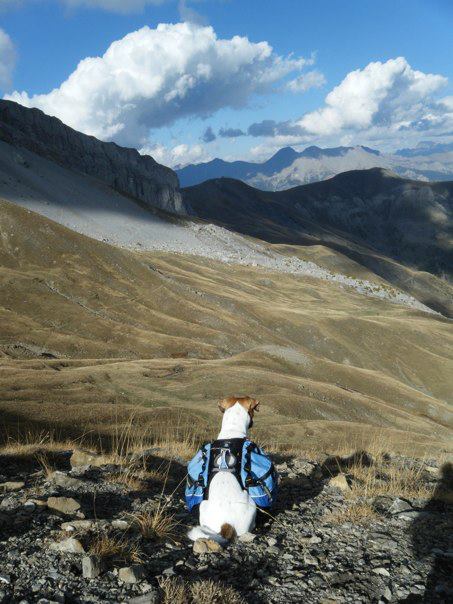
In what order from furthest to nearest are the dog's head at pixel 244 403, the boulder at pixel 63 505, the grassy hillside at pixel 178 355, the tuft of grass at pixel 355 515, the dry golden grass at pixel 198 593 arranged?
the grassy hillside at pixel 178 355
the dog's head at pixel 244 403
the tuft of grass at pixel 355 515
the boulder at pixel 63 505
the dry golden grass at pixel 198 593

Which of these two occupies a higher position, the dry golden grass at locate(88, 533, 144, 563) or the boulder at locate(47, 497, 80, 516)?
the dry golden grass at locate(88, 533, 144, 563)

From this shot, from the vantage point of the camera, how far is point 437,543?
7.44 metres

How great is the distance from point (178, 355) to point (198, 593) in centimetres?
4479

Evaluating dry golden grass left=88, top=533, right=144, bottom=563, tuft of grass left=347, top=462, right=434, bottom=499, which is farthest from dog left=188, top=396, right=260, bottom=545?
tuft of grass left=347, top=462, right=434, bottom=499

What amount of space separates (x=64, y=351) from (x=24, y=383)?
70.4 ft

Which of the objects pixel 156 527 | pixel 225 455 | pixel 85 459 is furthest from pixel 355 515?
pixel 85 459

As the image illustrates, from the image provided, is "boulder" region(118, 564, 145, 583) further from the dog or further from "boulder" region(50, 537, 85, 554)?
the dog

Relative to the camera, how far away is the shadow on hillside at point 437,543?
5959 millimetres

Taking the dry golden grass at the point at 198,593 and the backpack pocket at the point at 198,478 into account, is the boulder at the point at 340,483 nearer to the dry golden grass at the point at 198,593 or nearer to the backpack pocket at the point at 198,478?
the backpack pocket at the point at 198,478

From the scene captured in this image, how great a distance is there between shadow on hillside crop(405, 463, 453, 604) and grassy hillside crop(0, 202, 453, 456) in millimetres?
9910

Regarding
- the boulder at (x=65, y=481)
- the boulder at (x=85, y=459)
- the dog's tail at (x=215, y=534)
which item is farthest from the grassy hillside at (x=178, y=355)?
the dog's tail at (x=215, y=534)

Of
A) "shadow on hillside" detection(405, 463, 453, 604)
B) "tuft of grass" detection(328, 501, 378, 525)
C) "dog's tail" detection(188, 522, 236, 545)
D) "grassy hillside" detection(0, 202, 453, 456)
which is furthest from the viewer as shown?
"grassy hillside" detection(0, 202, 453, 456)

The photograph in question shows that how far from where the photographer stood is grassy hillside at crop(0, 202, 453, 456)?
22.7 metres

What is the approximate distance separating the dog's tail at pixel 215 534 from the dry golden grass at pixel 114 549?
923 mm
